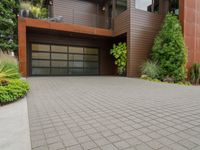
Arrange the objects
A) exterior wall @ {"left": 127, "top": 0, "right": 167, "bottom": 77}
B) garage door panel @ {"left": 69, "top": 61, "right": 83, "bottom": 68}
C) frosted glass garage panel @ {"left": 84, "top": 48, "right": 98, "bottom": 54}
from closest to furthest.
A: exterior wall @ {"left": 127, "top": 0, "right": 167, "bottom": 77} → garage door panel @ {"left": 69, "top": 61, "right": 83, "bottom": 68} → frosted glass garage panel @ {"left": 84, "top": 48, "right": 98, "bottom": 54}

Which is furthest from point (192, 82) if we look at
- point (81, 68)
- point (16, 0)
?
point (16, 0)

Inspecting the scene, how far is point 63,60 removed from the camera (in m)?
14.3

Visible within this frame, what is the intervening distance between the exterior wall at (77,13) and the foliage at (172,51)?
543cm

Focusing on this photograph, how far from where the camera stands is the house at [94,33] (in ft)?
39.5

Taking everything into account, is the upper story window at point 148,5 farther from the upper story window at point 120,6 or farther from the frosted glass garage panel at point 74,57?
the frosted glass garage panel at point 74,57

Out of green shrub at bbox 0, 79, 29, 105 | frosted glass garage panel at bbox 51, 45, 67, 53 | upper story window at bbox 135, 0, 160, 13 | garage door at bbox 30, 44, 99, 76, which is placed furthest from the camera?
frosted glass garage panel at bbox 51, 45, 67, 53

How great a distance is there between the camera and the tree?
40.8ft

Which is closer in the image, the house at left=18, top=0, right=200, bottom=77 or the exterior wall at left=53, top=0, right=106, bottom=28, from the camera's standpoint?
the house at left=18, top=0, right=200, bottom=77

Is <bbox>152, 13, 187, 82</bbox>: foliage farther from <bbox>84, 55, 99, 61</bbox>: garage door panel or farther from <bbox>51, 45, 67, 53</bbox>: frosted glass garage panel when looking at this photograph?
<bbox>51, 45, 67, 53</bbox>: frosted glass garage panel

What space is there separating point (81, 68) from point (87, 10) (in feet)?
17.2

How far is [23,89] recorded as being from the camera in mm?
5441

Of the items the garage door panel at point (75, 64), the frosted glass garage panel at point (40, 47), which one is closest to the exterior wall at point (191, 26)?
the garage door panel at point (75, 64)

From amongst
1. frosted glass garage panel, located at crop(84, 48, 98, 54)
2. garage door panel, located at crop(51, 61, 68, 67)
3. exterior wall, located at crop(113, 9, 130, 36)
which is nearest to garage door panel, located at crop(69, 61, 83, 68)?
garage door panel, located at crop(51, 61, 68, 67)

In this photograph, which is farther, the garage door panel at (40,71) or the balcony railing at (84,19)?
the balcony railing at (84,19)
